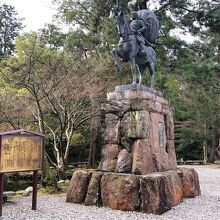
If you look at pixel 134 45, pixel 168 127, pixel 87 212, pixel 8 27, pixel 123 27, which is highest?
A: pixel 8 27

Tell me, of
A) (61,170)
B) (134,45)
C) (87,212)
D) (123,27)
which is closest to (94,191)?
(87,212)

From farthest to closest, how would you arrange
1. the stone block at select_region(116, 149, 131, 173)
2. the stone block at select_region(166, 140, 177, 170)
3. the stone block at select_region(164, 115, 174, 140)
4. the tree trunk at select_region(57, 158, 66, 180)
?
the tree trunk at select_region(57, 158, 66, 180)
the stone block at select_region(164, 115, 174, 140)
the stone block at select_region(166, 140, 177, 170)
the stone block at select_region(116, 149, 131, 173)

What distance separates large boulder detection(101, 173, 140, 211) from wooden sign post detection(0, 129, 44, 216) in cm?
143

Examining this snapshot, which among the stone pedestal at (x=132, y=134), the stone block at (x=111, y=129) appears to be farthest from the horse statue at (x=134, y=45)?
the stone block at (x=111, y=129)

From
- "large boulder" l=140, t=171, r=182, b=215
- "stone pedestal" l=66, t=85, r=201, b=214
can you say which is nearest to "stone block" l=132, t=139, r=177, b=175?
"stone pedestal" l=66, t=85, r=201, b=214

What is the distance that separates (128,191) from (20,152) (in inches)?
87.1

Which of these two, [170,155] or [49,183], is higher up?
[170,155]

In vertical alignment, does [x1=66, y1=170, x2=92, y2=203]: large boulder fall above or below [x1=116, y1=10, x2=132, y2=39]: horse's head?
below

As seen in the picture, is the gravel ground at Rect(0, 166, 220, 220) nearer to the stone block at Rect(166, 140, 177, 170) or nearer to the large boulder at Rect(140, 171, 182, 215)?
the large boulder at Rect(140, 171, 182, 215)

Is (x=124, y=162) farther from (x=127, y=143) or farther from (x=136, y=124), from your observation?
(x=136, y=124)

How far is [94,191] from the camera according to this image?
6.87 m

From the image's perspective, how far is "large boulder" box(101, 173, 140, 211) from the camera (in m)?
6.36

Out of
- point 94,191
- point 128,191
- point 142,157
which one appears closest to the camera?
point 128,191

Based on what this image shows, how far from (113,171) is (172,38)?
24.9 ft
